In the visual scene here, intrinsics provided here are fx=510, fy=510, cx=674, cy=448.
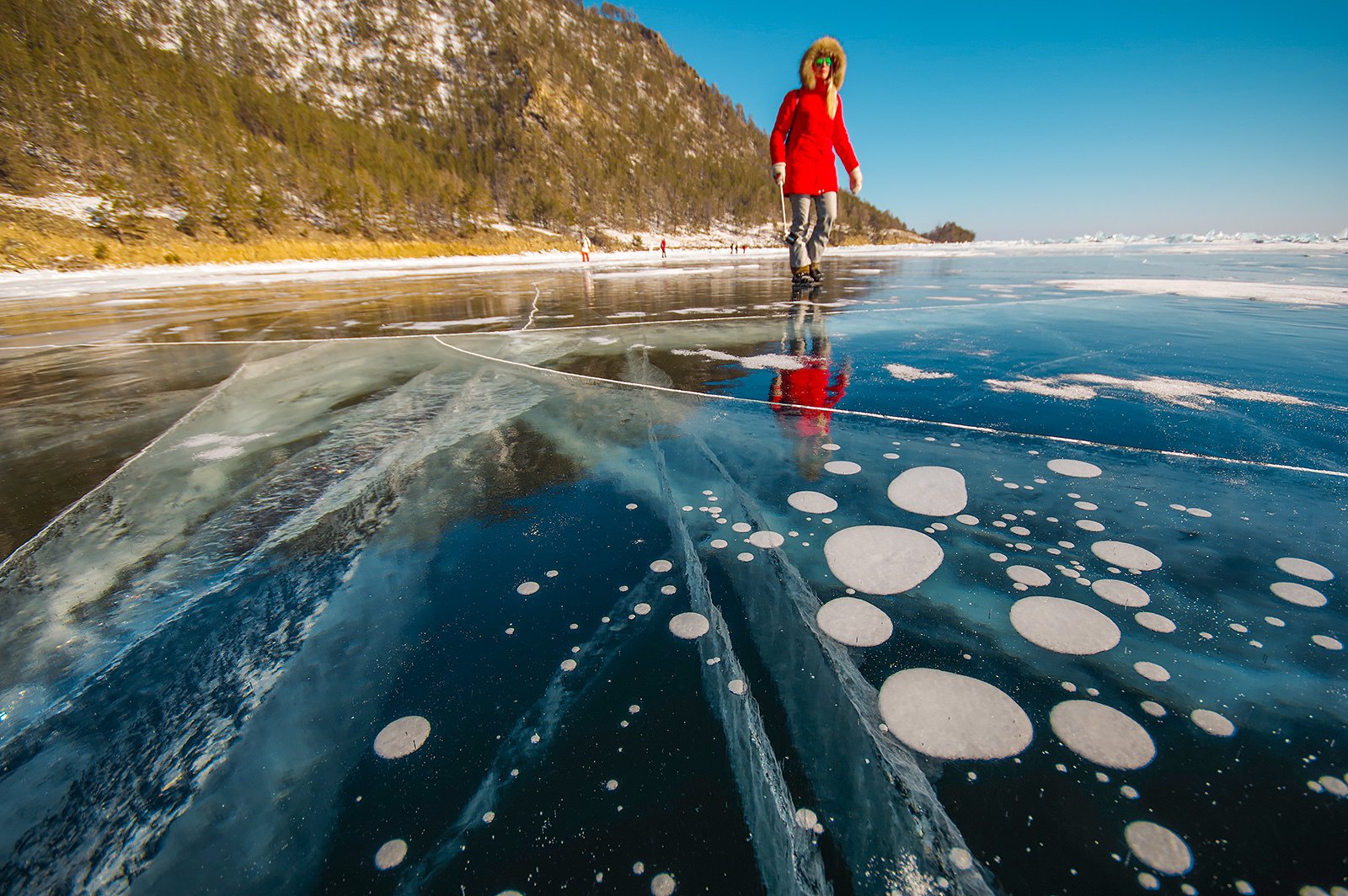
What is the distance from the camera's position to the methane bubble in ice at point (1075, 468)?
2.22 metres

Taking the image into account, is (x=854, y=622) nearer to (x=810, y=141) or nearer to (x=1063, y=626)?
(x=1063, y=626)

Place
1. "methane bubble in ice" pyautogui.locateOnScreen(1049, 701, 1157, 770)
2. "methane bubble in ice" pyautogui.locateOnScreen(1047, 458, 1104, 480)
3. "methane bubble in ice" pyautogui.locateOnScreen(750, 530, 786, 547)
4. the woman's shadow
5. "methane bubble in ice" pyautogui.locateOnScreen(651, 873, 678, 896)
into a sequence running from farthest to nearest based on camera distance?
the woman's shadow → "methane bubble in ice" pyautogui.locateOnScreen(1047, 458, 1104, 480) → "methane bubble in ice" pyautogui.locateOnScreen(750, 530, 786, 547) → "methane bubble in ice" pyautogui.locateOnScreen(1049, 701, 1157, 770) → "methane bubble in ice" pyautogui.locateOnScreen(651, 873, 678, 896)

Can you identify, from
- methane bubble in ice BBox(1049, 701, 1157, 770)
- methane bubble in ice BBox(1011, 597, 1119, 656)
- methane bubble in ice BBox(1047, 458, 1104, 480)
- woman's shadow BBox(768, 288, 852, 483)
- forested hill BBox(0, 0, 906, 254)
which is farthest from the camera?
forested hill BBox(0, 0, 906, 254)

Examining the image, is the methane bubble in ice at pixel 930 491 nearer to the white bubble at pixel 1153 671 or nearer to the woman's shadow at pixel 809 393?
the woman's shadow at pixel 809 393

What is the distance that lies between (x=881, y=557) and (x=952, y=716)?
61cm

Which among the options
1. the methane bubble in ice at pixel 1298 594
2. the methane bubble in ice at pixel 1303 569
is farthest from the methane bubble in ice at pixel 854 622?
the methane bubble in ice at pixel 1303 569

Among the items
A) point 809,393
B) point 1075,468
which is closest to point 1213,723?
point 1075,468

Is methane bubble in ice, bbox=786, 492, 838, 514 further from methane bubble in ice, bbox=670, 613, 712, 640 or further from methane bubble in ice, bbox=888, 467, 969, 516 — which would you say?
methane bubble in ice, bbox=670, 613, 712, 640

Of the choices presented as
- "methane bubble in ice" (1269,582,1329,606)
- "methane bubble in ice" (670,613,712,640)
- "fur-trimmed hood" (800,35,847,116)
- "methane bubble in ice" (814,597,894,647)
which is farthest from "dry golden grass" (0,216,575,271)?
"methane bubble in ice" (1269,582,1329,606)

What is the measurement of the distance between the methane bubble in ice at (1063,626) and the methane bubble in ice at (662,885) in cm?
106

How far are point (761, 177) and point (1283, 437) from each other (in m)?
115

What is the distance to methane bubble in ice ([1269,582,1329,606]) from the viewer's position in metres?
1.42

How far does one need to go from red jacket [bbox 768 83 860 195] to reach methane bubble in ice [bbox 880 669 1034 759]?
772cm

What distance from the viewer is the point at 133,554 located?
186 centimetres
